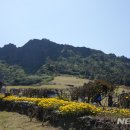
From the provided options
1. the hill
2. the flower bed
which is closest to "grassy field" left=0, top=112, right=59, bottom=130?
the flower bed

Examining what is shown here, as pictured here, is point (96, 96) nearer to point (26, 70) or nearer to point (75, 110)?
point (75, 110)

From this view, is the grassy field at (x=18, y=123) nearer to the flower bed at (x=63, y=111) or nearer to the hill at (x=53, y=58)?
the flower bed at (x=63, y=111)

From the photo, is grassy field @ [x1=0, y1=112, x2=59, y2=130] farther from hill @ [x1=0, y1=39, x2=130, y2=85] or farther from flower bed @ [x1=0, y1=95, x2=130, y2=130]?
hill @ [x1=0, y1=39, x2=130, y2=85]

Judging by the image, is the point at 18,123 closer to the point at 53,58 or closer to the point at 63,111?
the point at 63,111

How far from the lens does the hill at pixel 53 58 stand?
11781 cm

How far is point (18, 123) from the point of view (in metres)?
17.4

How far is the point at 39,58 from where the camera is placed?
133 meters

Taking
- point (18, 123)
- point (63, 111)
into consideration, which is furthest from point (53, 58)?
point (63, 111)

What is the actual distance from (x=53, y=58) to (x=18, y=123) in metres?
116

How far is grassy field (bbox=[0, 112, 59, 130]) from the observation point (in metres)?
15.9

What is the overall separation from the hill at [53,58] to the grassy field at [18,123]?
92113 millimetres

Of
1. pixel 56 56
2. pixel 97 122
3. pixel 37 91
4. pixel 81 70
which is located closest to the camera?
pixel 97 122

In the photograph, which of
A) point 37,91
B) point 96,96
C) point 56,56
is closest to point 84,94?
point 96,96

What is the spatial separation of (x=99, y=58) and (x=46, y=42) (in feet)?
67.8
